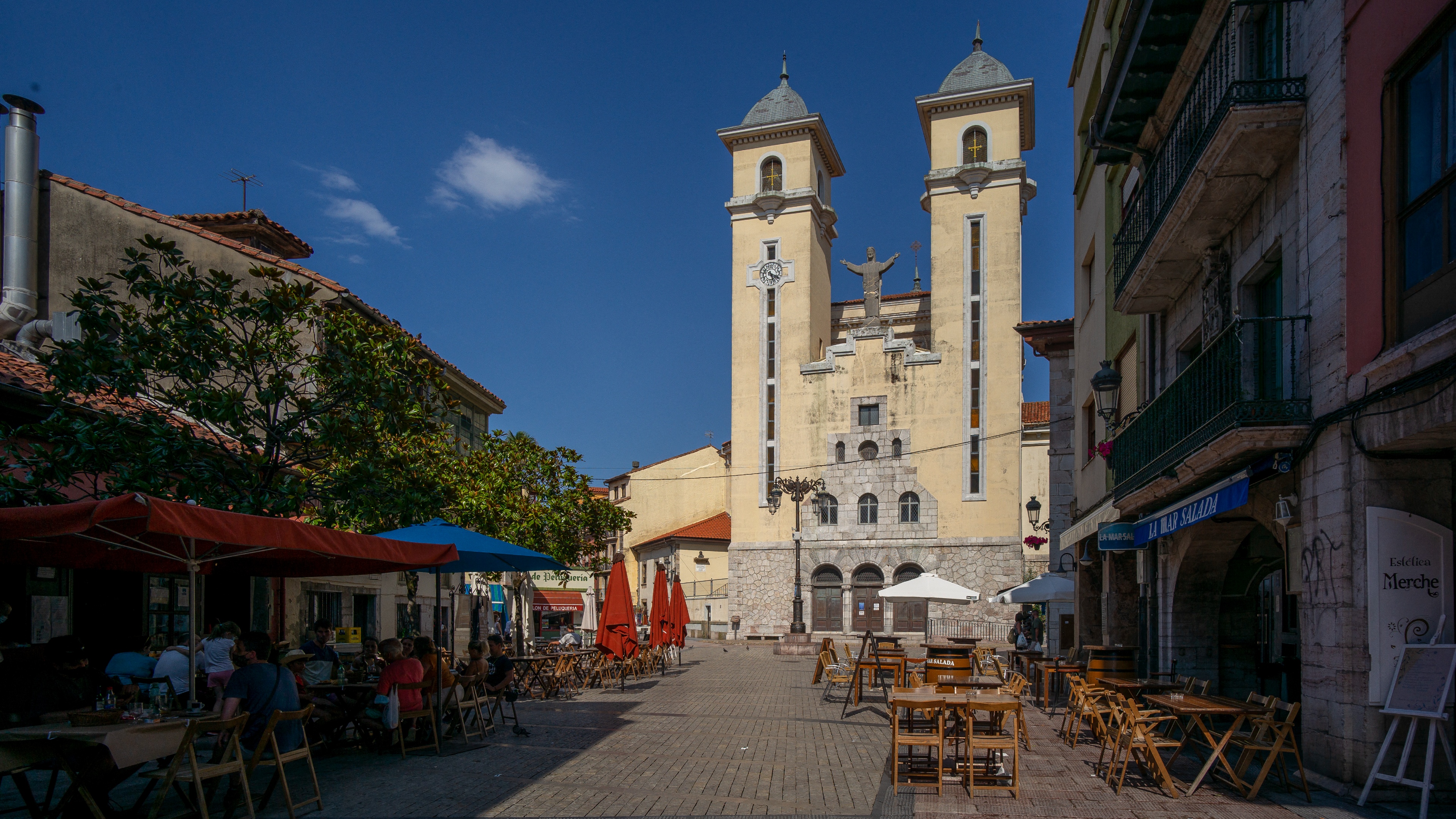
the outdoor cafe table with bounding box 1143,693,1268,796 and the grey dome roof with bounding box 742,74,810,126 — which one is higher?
the grey dome roof with bounding box 742,74,810,126

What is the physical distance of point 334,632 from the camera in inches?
762

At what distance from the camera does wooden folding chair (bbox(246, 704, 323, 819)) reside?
23.1ft

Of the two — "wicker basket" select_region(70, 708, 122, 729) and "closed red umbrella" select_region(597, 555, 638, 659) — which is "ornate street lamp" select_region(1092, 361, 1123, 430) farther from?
"wicker basket" select_region(70, 708, 122, 729)

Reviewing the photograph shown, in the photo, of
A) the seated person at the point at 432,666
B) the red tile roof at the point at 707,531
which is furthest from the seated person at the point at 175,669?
the red tile roof at the point at 707,531

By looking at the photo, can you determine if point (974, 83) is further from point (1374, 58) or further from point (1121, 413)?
point (1374, 58)

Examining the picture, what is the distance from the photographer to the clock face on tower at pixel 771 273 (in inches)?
1885

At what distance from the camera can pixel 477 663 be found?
462 inches

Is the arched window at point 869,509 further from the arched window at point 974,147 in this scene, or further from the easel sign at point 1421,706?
the easel sign at point 1421,706

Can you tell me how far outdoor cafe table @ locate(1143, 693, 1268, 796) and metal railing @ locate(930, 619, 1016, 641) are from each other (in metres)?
34.3

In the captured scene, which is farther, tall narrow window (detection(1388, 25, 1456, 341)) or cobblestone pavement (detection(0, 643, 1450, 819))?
cobblestone pavement (detection(0, 643, 1450, 819))

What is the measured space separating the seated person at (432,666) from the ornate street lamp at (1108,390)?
9683mm

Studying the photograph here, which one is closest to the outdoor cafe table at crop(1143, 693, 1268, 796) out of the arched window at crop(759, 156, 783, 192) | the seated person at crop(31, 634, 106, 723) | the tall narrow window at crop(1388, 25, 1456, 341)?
the tall narrow window at crop(1388, 25, 1456, 341)

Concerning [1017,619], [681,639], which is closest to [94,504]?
[681,639]

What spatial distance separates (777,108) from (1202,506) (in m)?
44.6
